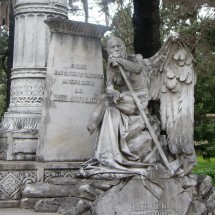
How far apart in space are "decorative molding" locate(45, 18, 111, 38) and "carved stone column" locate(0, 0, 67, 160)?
0.79m

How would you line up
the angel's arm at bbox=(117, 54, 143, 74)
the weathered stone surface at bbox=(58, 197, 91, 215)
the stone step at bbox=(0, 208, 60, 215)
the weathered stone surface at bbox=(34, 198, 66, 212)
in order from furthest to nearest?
the angel's arm at bbox=(117, 54, 143, 74)
the weathered stone surface at bbox=(34, 198, 66, 212)
the stone step at bbox=(0, 208, 60, 215)
the weathered stone surface at bbox=(58, 197, 91, 215)

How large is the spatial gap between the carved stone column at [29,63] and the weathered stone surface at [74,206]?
1851 millimetres

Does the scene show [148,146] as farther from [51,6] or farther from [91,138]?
[51,6]

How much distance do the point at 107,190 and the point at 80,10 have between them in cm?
1366

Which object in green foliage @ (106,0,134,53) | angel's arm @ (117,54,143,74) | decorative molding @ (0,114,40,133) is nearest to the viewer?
angel's arm @ (117,54,143,74)

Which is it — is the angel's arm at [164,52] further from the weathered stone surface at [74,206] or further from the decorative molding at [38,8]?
the weathered stone surface at [74,206]

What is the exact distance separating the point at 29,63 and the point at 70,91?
104cm

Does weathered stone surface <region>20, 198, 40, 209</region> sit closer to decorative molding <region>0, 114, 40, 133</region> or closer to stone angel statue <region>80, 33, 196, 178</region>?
stone angel statue <region>80, 33, 196, 178</region>

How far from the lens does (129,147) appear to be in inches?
282

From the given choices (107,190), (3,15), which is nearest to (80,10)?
(3,15)

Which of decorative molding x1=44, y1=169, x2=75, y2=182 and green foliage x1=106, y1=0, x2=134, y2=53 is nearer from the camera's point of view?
decorative molding x1=44, y1=169, x2=75, y2=182

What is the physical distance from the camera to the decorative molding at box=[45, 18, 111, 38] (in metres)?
7.86

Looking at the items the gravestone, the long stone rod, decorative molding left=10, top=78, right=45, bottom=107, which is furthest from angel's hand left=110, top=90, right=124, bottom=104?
decorative molding left=10, top=78, right=45, bottom=107

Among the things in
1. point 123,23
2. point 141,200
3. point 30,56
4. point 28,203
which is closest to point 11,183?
point 28,203
